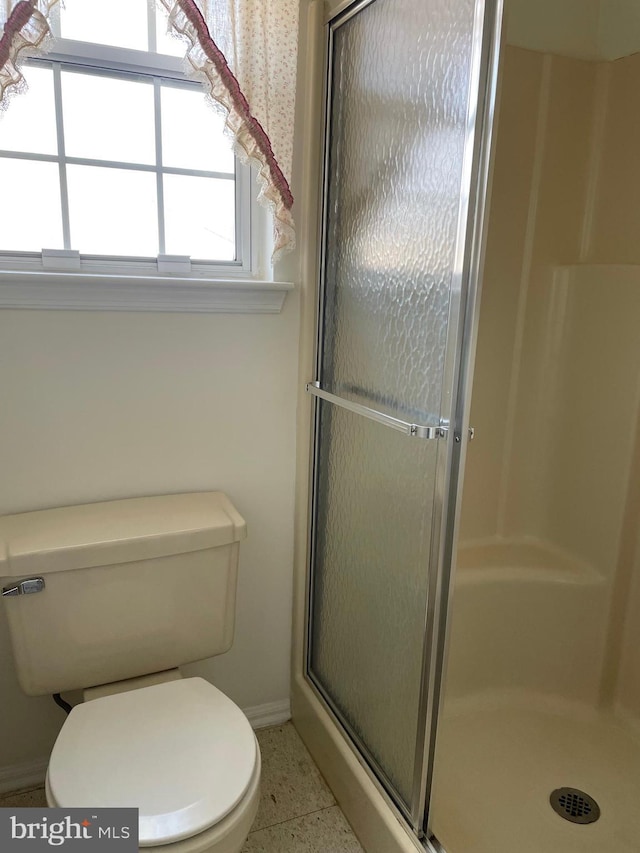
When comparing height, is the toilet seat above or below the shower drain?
above

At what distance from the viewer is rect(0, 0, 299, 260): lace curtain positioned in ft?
4.20

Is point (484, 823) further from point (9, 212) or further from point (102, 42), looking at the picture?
point (102, 42)

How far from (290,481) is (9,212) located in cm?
98

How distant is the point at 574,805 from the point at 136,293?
1649mm

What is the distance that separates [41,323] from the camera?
1489mm

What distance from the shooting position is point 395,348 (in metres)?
1.39

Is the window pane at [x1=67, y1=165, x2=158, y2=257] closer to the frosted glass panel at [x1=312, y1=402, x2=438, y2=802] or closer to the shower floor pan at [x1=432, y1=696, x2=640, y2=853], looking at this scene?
the frosted glass panel at [x1=312, y1=402, x2=438, y2=802]

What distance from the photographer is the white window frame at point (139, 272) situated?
146 centimetres

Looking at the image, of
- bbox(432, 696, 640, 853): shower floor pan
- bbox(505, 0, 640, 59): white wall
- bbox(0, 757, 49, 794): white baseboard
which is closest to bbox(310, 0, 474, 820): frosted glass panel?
bbox(432, 696, 640, 853): shower floor pan

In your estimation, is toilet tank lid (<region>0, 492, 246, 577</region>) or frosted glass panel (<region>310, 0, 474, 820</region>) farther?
toilet tank lid (<region>0, 492, 246, 577</region>)

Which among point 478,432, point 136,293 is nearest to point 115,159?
point 136,293

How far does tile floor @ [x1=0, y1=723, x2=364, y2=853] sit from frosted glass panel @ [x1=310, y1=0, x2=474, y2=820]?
8.2 inches

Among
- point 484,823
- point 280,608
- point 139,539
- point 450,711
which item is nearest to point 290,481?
point 280,608

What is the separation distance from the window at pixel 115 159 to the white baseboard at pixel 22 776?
127cm
